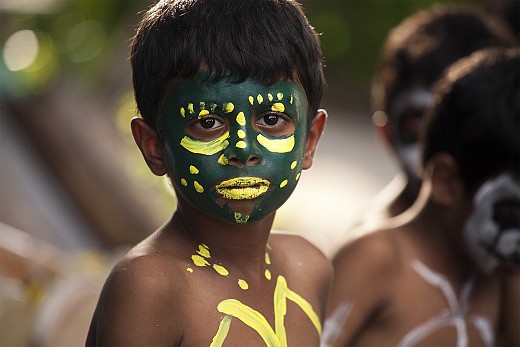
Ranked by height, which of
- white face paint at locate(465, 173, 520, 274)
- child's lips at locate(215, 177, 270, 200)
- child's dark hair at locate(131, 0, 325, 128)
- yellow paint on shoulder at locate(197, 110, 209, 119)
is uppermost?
child's dark hair at locate(131, 0, 325, 128)

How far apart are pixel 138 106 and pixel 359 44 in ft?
23.1

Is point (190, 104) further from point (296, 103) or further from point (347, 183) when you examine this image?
point (347, 183)

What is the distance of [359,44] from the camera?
923 centimetres

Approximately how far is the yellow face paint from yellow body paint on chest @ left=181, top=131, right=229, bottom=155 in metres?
0.08

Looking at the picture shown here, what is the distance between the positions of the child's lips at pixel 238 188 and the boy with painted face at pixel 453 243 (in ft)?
3.69

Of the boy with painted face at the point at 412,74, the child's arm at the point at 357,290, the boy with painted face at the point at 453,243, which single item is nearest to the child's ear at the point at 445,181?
the boy with painted face at the point at 453,243

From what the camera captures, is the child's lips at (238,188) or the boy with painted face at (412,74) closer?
the child's lips at (238,188)

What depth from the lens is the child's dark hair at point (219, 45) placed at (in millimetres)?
2201

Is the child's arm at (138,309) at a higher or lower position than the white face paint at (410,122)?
higher

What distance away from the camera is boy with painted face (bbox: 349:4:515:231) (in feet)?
13.3

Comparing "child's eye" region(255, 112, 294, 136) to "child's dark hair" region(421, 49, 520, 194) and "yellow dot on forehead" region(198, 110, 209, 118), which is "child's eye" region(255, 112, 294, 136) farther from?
"child's dark hair" region(421, 49, 520, 194)

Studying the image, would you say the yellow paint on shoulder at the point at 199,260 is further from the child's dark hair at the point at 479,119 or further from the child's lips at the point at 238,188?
the child's dark hair at the point at 479,119

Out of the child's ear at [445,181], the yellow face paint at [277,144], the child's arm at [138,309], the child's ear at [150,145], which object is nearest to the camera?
the child's arm at [138,309]

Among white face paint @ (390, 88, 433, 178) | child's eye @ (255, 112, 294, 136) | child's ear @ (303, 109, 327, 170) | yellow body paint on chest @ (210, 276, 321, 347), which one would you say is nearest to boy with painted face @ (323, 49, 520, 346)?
white face paint @ (390, 88, 433, 178)
